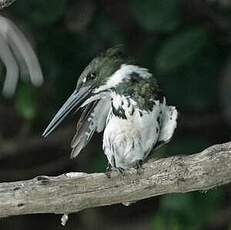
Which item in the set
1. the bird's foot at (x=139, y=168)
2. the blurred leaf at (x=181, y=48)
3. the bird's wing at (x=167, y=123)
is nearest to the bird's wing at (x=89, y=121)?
the bird's wing at (x=167, y=123)

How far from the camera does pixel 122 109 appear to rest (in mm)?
2994

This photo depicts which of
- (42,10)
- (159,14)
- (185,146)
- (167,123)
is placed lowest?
(185,146)

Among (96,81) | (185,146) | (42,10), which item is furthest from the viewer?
(185,146)

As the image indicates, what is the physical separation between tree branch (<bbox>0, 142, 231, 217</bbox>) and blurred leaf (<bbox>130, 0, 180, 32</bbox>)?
3.41ft

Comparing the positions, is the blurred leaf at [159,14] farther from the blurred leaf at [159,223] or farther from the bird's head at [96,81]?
the blurred leaf at [159,223]

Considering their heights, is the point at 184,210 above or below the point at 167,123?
below

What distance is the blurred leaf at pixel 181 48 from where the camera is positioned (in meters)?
3.51

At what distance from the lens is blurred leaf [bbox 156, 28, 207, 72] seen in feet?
11.5

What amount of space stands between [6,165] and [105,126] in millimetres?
1561

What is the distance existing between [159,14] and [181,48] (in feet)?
0.46

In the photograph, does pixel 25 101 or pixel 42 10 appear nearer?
pixel 42 10

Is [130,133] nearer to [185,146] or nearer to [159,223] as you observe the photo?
[159,223]

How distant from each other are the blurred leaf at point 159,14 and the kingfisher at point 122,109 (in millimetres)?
489

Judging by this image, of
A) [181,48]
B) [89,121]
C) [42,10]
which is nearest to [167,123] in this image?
[89,121]
